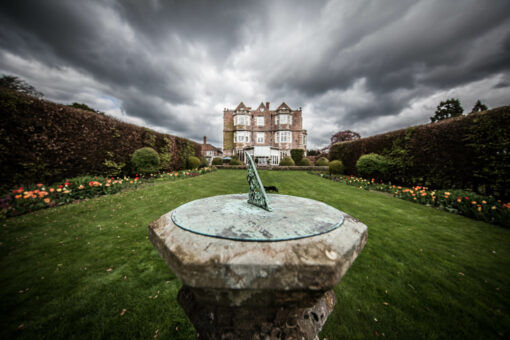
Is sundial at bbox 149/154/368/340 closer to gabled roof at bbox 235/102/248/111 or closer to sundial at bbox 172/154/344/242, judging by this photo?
sundial at bbox 172/154/344/242

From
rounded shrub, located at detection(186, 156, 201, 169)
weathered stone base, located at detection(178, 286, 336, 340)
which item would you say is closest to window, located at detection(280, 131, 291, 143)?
rounded shrub, located at detection(186, 156, 201, 169)

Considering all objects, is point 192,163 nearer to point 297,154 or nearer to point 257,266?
point 297,154

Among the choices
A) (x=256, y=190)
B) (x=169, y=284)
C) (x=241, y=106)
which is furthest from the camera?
(x=241, y=106)

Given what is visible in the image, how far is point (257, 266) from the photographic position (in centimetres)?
85

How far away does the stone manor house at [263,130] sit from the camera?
27.3 meters

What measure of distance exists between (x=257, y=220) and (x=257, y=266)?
59 centimetres

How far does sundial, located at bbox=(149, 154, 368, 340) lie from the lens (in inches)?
33.4

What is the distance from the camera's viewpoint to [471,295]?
6.86 ft

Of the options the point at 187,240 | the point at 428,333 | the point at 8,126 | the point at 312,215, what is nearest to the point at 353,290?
the point at 428,333

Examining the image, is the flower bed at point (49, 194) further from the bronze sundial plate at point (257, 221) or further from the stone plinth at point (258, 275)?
the stone plinth at point (258, 275)

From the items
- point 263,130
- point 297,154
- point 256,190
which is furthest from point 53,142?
point 263,130

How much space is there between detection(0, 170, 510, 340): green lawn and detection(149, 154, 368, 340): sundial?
100 cm

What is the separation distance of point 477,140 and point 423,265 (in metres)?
6.61

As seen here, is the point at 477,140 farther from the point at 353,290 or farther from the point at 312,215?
the point at 312,215
